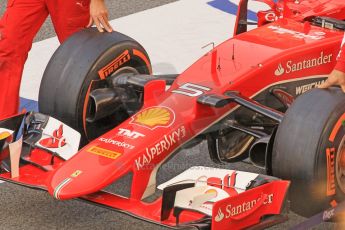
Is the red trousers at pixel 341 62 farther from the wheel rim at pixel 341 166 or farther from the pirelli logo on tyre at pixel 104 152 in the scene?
the pirelli logo on tyre at pixel 104 152

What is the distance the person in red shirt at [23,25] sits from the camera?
579 centimetres

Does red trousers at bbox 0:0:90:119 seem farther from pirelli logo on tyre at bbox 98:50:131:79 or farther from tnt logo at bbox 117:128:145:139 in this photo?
tnt logo at bbox 117:128:145:139

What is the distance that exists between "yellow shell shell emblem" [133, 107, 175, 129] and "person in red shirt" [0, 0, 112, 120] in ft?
3.13

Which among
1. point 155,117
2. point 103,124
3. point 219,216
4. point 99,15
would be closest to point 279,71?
point 155,117

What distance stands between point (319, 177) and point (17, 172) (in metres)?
1.45

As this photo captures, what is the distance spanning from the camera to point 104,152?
4711 mm

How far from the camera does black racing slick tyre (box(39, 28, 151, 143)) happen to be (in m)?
5.34

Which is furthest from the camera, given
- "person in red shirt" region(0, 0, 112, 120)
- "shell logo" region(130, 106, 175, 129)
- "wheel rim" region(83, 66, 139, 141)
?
"person in red shirt" region(0, 0, 112, 120)

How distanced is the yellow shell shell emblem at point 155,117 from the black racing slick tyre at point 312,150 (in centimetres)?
58

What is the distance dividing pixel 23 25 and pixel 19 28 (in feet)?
0.11

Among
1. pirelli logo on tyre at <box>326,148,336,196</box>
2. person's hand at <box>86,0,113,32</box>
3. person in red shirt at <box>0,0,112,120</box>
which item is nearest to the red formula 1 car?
pirelli logo on tyre at <box>326,148,336,196</box>

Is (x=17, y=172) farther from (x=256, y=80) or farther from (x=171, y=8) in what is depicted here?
(x=171, y=8)

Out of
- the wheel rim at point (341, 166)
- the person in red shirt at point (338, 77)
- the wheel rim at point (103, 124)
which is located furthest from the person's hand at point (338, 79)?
the wheel rim at point (103, 124)

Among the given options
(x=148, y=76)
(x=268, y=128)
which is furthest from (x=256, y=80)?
(x=148, y=76)
